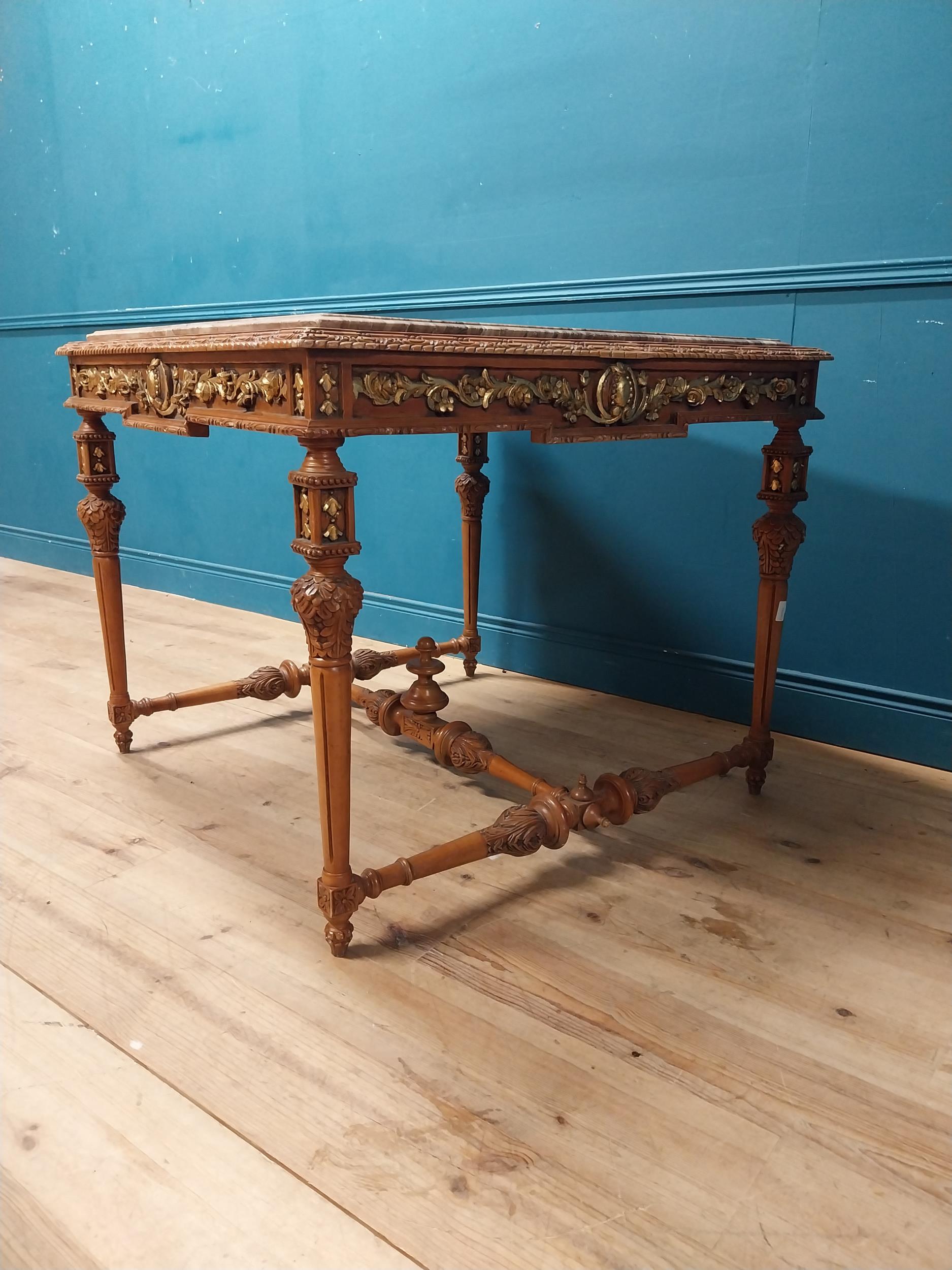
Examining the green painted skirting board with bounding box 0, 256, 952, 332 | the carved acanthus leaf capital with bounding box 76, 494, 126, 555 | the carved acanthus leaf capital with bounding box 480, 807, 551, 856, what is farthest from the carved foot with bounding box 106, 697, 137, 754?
the carved acanthus leaf capital with bounding box 480, 807, 551, 856

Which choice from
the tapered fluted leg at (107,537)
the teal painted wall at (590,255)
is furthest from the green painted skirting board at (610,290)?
the tapered fluted leg at (107,537)

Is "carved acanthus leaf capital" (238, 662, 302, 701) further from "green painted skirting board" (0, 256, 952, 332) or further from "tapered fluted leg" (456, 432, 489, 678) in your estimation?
"green painted skirting board" (0, 256, 952, 332)

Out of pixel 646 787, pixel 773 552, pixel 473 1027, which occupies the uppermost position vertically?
pixel 773 552

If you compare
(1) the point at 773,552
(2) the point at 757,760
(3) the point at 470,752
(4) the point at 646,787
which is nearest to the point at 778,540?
(1) the point at 773,552

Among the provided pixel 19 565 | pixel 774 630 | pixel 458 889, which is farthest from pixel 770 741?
pixel 19 565

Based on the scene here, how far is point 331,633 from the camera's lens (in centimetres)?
142

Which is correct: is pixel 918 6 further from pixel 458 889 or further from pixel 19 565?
pixel 19 565

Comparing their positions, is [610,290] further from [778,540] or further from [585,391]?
[585,391]

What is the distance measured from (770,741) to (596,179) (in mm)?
1546

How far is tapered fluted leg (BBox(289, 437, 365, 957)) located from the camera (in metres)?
1.37

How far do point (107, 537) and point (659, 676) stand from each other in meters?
1.49

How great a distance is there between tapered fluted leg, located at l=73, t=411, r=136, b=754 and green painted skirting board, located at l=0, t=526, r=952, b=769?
0.48m

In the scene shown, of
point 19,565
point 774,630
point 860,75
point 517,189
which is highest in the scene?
point 860,75

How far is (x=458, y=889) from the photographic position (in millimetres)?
1782
